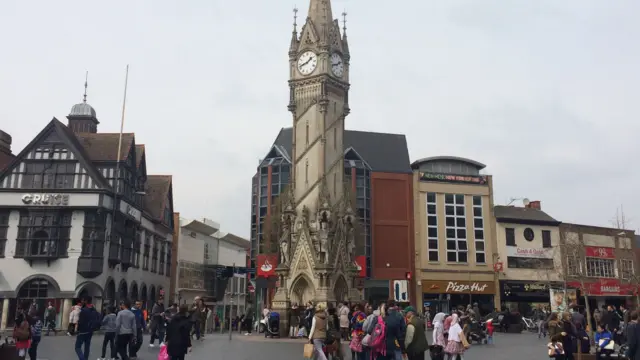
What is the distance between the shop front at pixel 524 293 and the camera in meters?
59.3

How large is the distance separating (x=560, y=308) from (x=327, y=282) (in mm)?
12631

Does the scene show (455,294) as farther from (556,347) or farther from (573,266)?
(556,347)

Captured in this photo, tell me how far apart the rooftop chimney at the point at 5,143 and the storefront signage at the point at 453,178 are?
124ft

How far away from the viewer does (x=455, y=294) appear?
58969 mm

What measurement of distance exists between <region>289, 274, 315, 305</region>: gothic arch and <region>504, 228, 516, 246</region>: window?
31120mm

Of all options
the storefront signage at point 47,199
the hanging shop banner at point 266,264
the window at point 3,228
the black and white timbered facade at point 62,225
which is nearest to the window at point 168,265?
the hanging shop banner at point 266,264

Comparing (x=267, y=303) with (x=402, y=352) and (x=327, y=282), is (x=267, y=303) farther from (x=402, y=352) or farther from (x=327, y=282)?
(x=402, y=352)

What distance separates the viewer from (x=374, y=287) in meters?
56.6

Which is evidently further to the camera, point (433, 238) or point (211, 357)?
point (433, 238)

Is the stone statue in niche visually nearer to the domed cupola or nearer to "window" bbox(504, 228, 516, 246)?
the domed cupola

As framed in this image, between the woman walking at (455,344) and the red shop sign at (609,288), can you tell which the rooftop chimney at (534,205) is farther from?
the woman walking at (455,344)

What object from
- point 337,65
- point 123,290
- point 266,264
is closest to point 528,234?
point 266,264

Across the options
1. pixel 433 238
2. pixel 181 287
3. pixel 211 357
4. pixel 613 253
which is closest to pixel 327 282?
pixel 211 357

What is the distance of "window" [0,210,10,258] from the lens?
1686 inches
